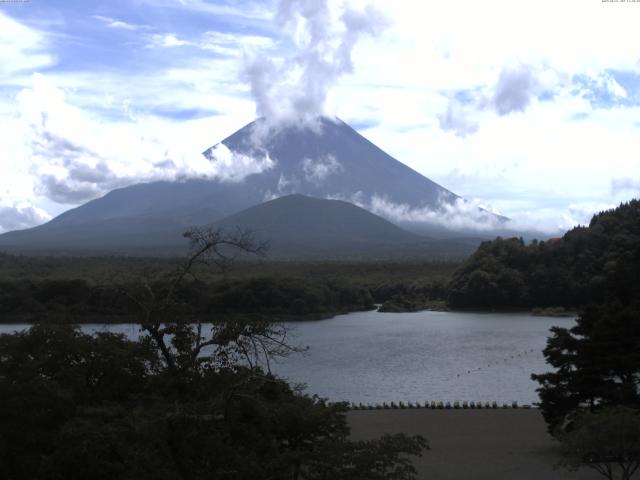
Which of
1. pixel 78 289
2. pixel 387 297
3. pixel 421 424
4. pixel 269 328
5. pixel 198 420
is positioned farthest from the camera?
pixel 387 297

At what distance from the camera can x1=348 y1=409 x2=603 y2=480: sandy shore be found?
10.5 m

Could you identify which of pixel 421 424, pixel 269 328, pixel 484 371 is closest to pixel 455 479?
pixel 421 424

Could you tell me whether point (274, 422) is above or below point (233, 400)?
below

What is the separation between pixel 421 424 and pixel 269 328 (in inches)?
351

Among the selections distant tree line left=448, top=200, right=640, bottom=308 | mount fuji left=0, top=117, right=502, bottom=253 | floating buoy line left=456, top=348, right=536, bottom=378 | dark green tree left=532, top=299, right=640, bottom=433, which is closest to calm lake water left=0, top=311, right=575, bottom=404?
floating buoy line left=456, top=348, right=536, bottom=378

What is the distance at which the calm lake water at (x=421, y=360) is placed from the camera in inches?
723

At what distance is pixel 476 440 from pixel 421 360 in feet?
37.3

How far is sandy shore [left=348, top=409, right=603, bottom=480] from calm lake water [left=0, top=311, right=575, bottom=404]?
2126 mm

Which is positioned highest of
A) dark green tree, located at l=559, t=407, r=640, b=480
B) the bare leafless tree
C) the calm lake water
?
the bare leafless tree

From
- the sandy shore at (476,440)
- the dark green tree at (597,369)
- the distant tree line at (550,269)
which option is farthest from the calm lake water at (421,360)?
the distant tree line at (550,269)

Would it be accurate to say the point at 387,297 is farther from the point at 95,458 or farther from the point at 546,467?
the point at 95,458

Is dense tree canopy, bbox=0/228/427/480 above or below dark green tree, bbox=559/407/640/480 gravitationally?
above

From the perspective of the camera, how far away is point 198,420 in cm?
533

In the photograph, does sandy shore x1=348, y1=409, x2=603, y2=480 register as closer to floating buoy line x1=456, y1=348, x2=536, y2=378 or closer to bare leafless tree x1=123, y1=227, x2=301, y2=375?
bare leafless tree x1=123, y1=227, x2=301, y2=375
